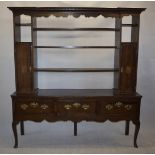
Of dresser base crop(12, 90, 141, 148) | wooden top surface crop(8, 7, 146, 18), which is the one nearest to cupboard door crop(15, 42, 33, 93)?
dresser base crop(12, 90, 141, 148)

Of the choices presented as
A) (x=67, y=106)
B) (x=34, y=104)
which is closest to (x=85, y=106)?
(x=67, y=106)

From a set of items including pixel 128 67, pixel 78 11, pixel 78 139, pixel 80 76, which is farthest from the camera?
pixel 80 76

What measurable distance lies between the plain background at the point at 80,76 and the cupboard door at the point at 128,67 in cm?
48

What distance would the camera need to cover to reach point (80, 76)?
354cm

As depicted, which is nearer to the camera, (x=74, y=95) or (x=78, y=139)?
(x=74, y=95)

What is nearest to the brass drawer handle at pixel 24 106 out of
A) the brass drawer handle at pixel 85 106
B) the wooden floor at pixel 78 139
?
the wooden floor at pixel 78 139

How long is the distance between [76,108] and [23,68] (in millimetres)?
797

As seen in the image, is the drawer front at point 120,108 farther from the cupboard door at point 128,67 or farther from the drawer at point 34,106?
the drawer at point 34,106

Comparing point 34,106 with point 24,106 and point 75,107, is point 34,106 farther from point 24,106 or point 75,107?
point 75,107

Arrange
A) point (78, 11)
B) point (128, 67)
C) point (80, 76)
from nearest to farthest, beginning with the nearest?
point (78, 11) → point (128, 67) → point (80, 76)

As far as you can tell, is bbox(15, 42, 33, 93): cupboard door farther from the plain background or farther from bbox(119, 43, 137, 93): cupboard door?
bbox(119, 43, 137, 93): cupboard door

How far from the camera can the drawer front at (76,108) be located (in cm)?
296

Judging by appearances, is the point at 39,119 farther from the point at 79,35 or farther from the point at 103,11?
the point at 103,11

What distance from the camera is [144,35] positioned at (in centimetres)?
346
